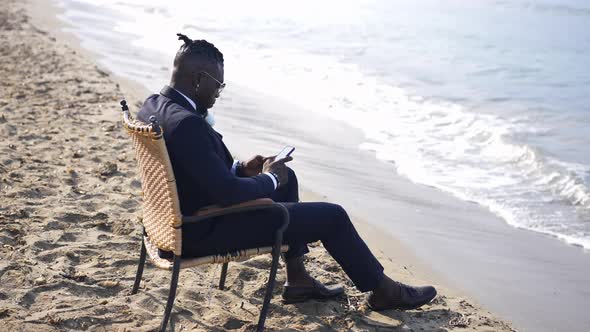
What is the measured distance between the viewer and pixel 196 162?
318cm

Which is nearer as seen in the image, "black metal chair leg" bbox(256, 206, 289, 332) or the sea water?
"black metal chair leg" bbox(256, 206, 289, 332)

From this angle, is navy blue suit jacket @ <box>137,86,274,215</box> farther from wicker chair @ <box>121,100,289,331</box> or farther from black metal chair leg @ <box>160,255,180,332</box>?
black metal chair leg @ <box>160,255,180,332</box>

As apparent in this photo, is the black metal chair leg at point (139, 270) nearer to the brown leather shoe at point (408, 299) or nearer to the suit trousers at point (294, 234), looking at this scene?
the suit trousers at point (294, 234)

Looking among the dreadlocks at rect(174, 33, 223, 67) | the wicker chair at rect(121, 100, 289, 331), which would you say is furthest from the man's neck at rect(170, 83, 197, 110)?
the wicker chair at rect(121, 100, 289, 331)

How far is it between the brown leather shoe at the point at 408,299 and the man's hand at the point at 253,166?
Result: 0.85 meters

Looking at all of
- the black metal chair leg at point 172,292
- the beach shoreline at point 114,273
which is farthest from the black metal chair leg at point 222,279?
the black metal chair leg at point 172,292

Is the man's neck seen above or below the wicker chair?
above

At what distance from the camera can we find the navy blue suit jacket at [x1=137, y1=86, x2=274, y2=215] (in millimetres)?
3178

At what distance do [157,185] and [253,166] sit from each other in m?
0.60

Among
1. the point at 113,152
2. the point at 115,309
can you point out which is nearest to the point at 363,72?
the point at 113,152

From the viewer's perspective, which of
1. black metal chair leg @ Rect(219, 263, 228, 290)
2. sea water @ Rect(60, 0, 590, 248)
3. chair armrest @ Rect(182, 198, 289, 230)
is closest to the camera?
chair armrest @ Rect(182, 198, 289, 230)

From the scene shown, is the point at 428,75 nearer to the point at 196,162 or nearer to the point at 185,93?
the point at 185,93

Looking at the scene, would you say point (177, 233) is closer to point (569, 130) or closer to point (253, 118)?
point (253, 118)

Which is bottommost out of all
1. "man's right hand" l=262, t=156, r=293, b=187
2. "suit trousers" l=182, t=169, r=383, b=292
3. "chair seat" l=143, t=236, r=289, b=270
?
"chair seat" l=143, t=236, r=289, b=270
